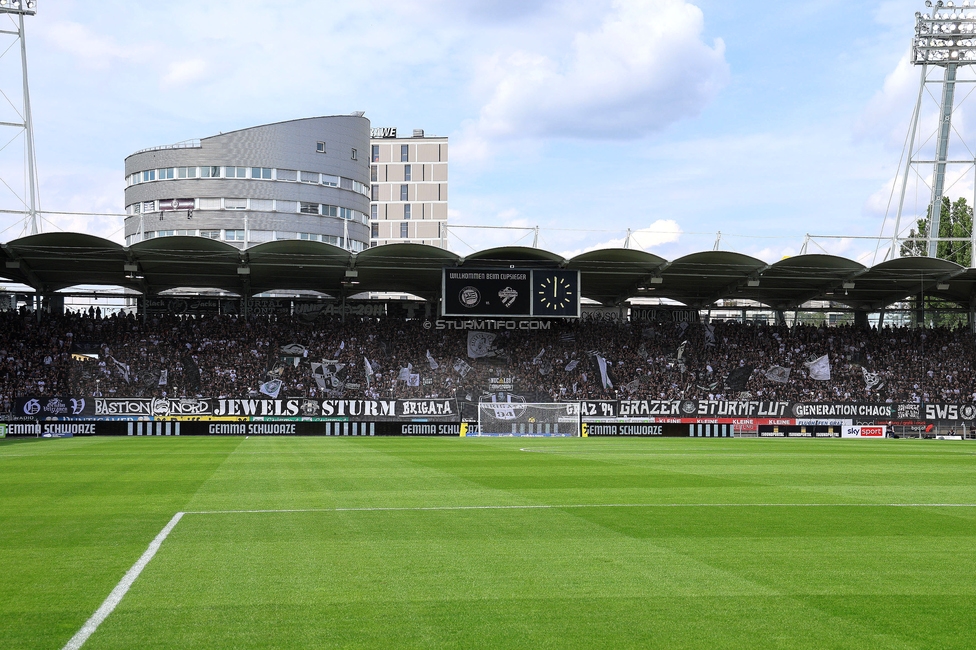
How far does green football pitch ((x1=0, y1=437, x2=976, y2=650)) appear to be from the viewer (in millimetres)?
6750

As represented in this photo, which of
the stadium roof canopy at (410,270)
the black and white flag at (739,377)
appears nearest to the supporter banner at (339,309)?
the stadium roof canopy at (410,270)

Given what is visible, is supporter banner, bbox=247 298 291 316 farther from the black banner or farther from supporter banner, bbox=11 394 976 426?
the black banner

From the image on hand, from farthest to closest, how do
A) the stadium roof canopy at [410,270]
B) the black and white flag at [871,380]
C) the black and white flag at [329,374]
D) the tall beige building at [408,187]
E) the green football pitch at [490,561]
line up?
1. the tall beige building at [408,187]
2. the black and white flag at [871,380]
3. the black and white flag at [329,374]
4. the stadium roof canopy at [410,270]
5. the green football pitch at [490,561]

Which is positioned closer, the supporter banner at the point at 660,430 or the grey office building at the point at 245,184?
the supporter banner at the point at 660,430

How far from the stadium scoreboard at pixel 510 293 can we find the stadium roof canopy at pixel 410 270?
2.96ft

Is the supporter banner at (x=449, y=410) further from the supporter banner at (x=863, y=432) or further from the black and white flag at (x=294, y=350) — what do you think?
the black and white flag at (x=294, y=350)

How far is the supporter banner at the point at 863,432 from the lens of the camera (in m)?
49.1

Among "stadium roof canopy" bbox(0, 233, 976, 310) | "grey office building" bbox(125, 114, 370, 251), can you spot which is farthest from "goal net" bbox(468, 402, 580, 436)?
"grey office building" bbox(125, 114, 370, 251)

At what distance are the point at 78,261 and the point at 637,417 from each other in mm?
31554

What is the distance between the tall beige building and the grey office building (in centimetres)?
2366

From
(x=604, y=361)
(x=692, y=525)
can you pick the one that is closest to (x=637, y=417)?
(x=604, y=361)

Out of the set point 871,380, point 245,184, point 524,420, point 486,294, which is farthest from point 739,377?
point 245,184

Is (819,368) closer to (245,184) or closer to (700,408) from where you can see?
(700,408)

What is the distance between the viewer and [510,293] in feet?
160
